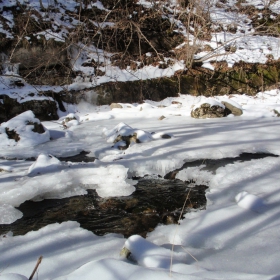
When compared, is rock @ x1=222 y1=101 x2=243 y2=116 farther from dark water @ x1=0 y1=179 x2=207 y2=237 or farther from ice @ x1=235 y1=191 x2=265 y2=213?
ice @ x1=235 y1=191 x2=265 y2=213

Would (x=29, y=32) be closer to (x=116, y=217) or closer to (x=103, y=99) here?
(x=103, y=99)

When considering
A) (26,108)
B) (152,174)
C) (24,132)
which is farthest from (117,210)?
(26,108)

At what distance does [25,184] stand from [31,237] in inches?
38.7

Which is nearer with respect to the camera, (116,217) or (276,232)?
(276,232)

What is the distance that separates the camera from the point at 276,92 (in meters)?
9.80

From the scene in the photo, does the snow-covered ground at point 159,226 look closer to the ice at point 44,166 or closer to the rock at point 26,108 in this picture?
the ice at point 44,166

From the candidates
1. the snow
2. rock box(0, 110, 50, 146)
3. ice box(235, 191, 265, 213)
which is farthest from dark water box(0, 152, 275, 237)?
rock box(0, 110, 50, 146)

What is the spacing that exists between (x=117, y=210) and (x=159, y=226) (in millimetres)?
544

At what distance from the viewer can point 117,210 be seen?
9.22ft

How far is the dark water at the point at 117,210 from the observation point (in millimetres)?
2514

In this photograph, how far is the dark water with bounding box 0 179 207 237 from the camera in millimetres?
2514

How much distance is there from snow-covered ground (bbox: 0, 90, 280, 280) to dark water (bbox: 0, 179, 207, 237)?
0.12 metres

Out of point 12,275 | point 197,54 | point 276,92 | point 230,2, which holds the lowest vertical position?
point 276,92

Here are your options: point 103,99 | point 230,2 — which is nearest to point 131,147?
point 103,99
